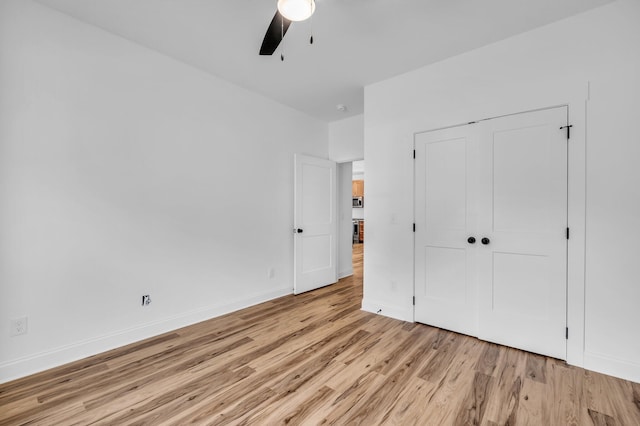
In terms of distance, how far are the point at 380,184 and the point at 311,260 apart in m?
1.73

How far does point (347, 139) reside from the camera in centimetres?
474

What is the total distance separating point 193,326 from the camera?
310 cm

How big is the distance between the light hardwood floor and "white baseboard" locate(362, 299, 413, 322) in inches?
11.7

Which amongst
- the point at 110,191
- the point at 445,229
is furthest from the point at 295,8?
the point at 445,229

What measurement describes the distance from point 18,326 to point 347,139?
4.32 metres

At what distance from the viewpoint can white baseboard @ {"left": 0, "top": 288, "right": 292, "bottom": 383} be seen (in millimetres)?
2122

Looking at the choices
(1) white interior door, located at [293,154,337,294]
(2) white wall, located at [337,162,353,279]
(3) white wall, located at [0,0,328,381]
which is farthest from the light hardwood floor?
(2) white wall, located at [337,162,353,279]

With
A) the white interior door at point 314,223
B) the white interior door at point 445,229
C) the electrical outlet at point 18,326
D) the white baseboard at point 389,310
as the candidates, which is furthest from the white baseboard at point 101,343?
the white interior door at point 445,229

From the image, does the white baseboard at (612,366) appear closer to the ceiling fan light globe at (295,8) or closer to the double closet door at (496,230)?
the double closet door at (496,230)

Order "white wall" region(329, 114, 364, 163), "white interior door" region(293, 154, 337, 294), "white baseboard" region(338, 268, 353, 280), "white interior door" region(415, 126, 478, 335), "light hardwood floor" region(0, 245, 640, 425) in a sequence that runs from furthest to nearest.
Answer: "white baseboard" region(338, 268, 353, 280), "white wall" region(329, 114, 364, 163), "white interior door" region(293, 154, 337, 294), "white interior door" region(415, 126, 478, 335), "light hardwood floor" region(0, 245, 640, 425)

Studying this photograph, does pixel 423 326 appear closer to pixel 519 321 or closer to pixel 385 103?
pixel 519 321

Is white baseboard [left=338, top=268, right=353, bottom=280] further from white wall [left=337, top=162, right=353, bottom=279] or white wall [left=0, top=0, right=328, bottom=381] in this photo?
white wall [left=0, top=0, right=328, bottom=381]

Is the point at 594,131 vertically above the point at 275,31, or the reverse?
the point at 275,31

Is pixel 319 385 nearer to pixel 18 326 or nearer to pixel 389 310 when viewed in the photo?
pixel 389 310
